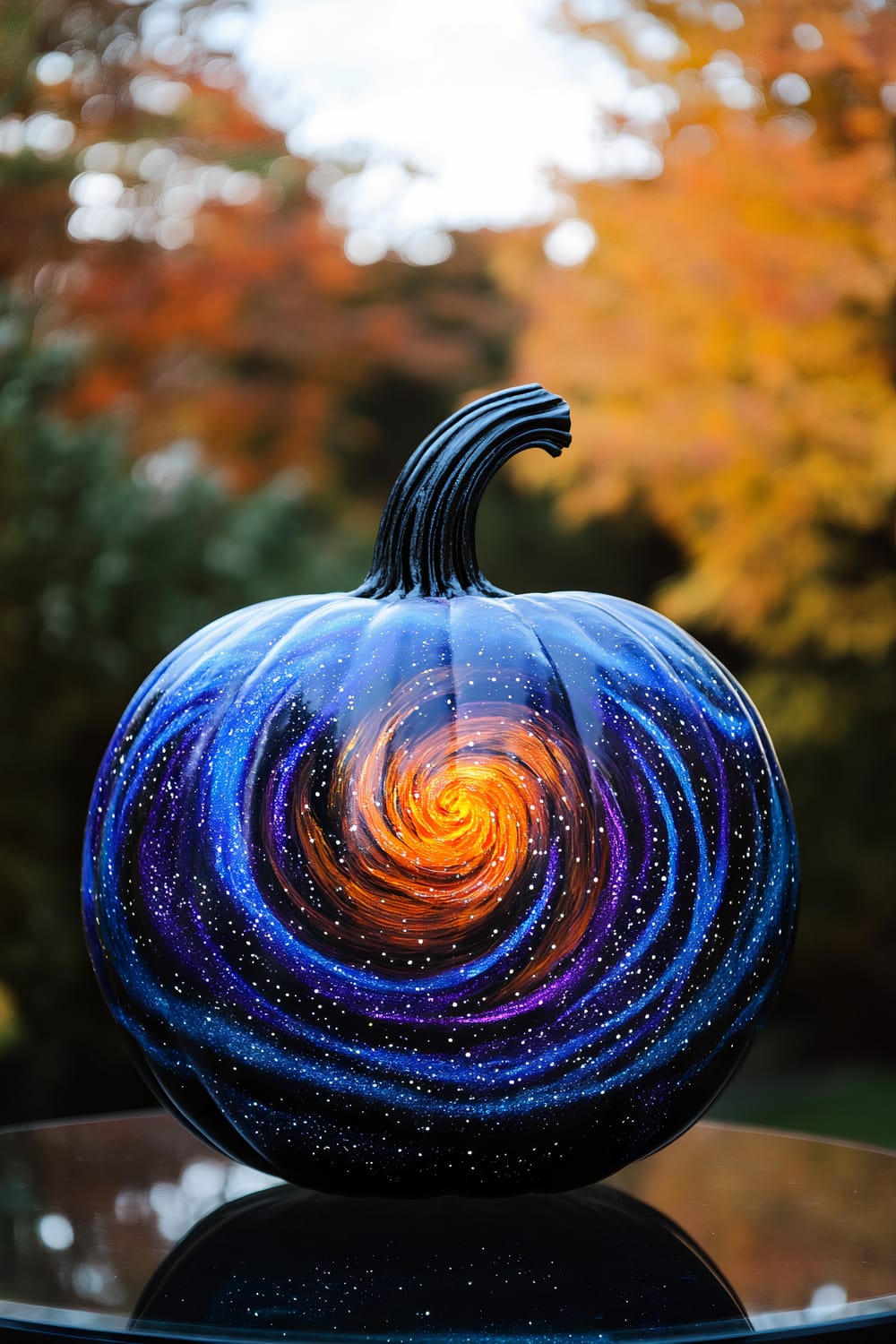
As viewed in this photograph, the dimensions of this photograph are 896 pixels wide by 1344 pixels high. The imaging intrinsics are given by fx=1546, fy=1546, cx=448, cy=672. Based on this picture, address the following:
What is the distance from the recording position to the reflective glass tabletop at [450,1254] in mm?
1601

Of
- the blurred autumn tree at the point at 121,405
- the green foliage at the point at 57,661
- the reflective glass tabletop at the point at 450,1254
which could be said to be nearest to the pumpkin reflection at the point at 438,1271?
the reflective glass tabletop at the point at 450,1254

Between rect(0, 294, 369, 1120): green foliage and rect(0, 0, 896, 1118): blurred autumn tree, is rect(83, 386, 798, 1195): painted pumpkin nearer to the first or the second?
rect(0, 0, 896, 1118): blurred autumn tree

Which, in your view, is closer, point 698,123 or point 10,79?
point 10,79

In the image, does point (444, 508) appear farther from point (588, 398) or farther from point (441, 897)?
point (588, 398)

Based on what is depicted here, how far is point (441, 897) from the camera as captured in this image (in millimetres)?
1749

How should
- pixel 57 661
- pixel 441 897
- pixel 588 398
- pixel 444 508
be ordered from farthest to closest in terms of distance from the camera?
pixel 588 398
pixel 57 661
pixel 444 508
pixel 441 897

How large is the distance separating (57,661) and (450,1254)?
493cm

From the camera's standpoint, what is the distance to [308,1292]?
1.69 m

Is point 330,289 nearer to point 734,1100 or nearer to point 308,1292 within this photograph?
point 734,1100

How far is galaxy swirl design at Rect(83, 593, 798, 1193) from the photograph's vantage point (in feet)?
5.74

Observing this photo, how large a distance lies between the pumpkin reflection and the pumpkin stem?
807mm

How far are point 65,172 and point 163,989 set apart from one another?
5.51m

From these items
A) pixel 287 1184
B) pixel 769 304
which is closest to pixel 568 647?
pixel 287 1184

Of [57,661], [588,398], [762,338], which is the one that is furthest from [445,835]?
[588,398]
